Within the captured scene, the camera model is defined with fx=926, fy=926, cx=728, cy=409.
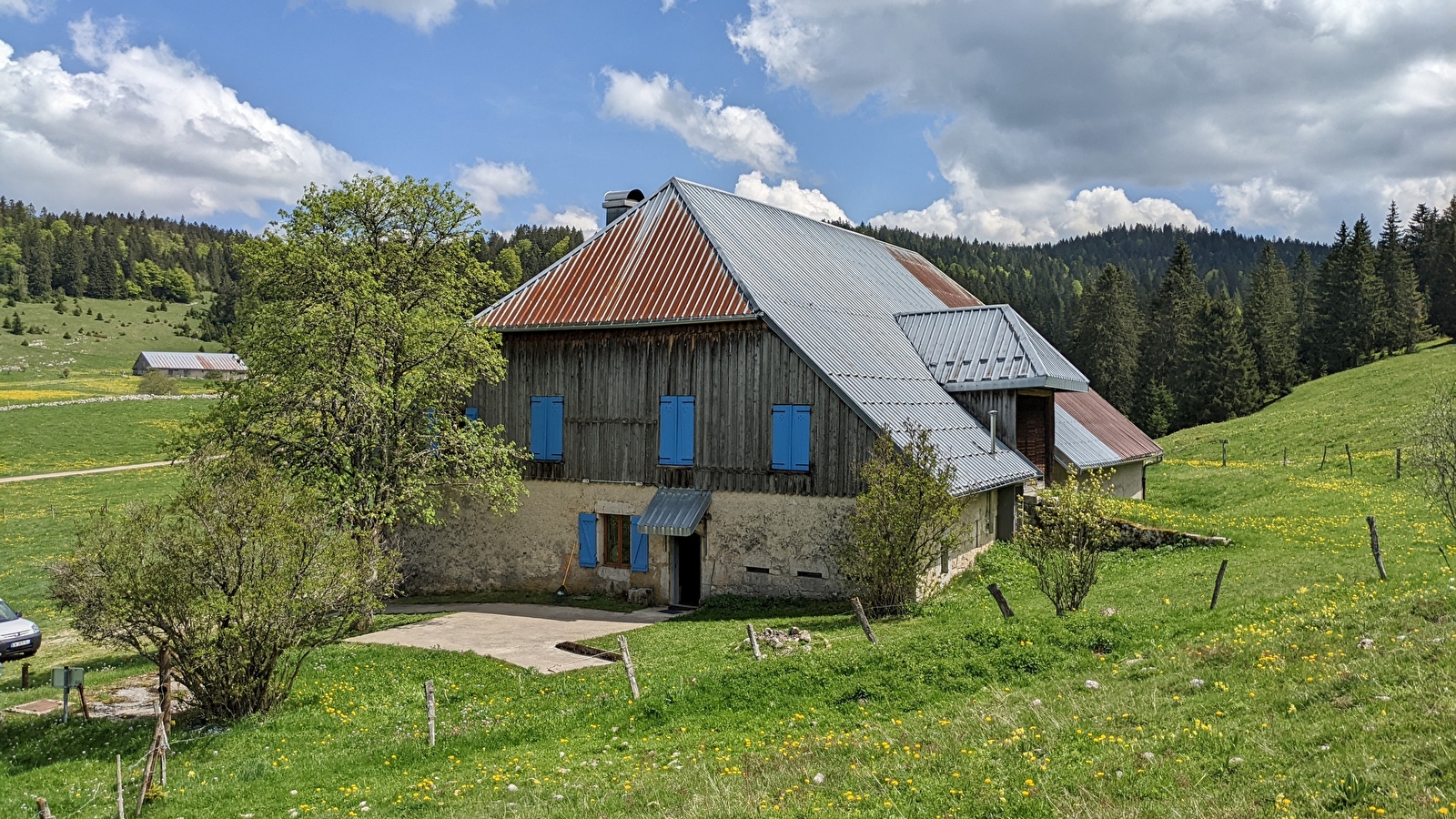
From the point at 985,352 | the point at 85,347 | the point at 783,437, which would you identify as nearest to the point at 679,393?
the point at 783,437

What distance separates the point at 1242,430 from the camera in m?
52.4

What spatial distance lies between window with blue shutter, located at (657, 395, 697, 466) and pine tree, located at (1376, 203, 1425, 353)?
74.2 metres

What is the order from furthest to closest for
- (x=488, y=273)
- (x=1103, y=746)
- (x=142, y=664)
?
(x=488, y=273), (x=142, y=664), (x=1103, y=746)

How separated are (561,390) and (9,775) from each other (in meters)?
15.8

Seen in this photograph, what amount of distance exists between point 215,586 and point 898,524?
42.9 ft

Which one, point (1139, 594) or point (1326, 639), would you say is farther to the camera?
point (1139, 594)

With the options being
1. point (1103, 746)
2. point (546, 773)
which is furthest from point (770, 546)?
point (1103, 746)

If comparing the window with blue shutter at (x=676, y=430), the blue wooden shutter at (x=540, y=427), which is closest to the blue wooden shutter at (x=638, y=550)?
the window with blue shutter at (x=676, y=430)

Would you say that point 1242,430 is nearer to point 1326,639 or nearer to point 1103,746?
point 1326,639

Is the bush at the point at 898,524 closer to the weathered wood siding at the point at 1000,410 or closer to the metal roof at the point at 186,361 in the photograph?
the weathered wood siding at the point at 1000,410

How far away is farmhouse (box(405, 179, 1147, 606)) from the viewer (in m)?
23.5

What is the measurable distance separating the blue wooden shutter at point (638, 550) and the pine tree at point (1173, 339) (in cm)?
5685

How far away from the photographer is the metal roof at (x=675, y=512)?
23953mm

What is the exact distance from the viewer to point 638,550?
2566cm
